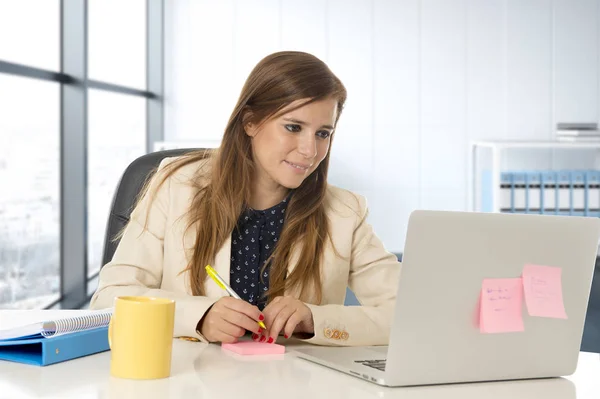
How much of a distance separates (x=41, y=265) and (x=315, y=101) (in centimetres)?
198

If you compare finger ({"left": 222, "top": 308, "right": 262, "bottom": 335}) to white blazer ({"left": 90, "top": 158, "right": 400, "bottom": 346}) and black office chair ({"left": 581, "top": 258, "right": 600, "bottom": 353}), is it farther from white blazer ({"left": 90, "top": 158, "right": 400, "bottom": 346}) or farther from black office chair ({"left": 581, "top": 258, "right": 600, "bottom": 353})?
black office chair ({"left": 581, "top": 258, "right": 600, "bottom": 353})

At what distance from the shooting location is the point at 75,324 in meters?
1.27

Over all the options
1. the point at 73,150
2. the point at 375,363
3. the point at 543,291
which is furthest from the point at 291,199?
the point at 73,150

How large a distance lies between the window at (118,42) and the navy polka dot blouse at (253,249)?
2260mm

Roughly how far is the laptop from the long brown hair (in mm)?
512

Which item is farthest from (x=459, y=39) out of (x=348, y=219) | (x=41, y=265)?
(x=348, y=219)

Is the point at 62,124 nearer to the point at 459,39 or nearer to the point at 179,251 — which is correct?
the point at 179,251

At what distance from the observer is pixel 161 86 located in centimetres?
493

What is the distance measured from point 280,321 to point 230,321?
3.5 inches

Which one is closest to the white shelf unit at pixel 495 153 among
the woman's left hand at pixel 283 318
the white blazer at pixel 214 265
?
the white blazer at pixel 214 265

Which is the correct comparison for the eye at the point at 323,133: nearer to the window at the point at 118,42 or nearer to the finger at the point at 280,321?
the finger at the point at 280,321

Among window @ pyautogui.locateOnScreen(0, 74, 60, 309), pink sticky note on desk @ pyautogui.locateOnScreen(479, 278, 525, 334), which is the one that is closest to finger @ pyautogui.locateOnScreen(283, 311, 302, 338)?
pink sticky note on desk @ pyautogui.locateOnScreen(479, 278, 525, 334)

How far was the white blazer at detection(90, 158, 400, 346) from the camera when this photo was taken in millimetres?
1599

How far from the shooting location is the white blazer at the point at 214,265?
1.60 m
